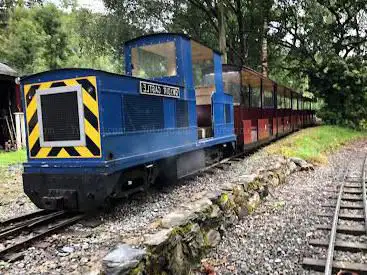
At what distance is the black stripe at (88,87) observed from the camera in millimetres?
5145

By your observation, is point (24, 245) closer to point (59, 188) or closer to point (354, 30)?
point (59, 188)

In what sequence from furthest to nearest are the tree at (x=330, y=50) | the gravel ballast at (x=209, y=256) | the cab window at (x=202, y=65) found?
the tree at (x=330, y=50)
the cab window at (x=202, y=65)
the gravel ballast at (x=209, y=256)

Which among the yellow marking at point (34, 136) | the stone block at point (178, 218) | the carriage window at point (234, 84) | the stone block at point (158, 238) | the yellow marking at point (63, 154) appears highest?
the carriage window at point (234, 84)

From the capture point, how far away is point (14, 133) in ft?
51.6

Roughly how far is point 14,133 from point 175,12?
11918 mm

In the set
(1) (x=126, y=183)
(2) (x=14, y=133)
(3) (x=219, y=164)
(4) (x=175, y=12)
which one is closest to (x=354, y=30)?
(4) (x=175, y=12)

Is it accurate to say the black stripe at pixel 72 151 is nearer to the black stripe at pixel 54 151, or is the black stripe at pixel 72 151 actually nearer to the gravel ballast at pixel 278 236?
the black stripe at pixel 54 151

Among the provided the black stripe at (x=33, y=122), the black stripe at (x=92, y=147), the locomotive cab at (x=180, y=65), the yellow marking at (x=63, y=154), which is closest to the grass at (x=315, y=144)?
the locomotive cab at (x=180, y=65)

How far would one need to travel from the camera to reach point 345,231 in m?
5.34

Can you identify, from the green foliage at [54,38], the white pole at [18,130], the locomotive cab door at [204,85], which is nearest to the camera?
the locomotive cab door at [204,85]

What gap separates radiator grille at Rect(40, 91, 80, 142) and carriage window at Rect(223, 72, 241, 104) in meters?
6.35

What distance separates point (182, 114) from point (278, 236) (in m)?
3.21

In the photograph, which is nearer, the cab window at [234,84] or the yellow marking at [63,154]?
the yellow marking at [63,154]

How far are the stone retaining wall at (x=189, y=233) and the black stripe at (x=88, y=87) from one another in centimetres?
196
